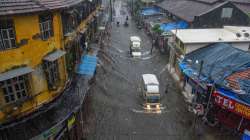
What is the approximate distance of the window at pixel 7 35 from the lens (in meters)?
14.9

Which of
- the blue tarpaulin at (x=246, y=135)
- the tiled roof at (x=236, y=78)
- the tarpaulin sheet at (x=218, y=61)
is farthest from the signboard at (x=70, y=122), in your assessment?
the blue tarpaulin at (x=246, y=135)

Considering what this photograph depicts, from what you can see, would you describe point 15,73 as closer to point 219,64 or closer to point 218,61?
point 219,64

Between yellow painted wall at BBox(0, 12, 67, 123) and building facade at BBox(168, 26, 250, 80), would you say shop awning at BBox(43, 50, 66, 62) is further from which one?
building facade at BBox(168, 26, 250, 80)

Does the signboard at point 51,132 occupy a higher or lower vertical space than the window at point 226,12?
lower

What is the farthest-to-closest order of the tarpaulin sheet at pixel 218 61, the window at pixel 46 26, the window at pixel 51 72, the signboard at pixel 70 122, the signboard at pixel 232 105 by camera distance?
1. the tarpaulin sheet at pixel 218 61
2. the signboard at pixel 70 122
3. the signboard at pixel 232 105
4. the window at pixel 51 72
5. the window at pixel 46 26

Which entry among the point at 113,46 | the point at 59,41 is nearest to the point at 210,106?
the point at 59,41

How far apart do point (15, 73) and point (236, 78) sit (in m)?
20.9

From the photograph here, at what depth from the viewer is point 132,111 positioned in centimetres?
2756

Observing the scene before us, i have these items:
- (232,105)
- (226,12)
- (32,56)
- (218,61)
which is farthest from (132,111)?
(226,12)

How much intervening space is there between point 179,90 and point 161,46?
63.2 ft

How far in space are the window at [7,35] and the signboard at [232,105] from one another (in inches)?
757

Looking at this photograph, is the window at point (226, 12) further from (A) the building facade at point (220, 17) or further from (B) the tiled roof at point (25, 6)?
(B) the tiled roof at point (25, 6)

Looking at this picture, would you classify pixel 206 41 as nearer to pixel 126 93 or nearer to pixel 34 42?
pixel 126 93

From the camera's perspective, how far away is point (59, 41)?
20.0 metres
